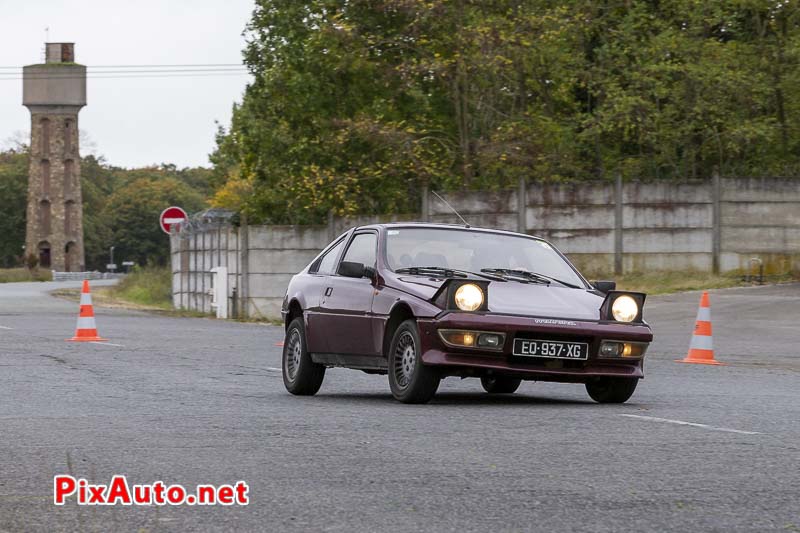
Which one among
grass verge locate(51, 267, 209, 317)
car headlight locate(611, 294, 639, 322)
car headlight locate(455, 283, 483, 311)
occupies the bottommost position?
grass verge locate(51, 267, 209, 317)

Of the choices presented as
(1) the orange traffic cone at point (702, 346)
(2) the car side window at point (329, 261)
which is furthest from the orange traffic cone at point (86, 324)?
(2) the car side window at point (329, 261)

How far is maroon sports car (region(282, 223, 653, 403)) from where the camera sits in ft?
36.9

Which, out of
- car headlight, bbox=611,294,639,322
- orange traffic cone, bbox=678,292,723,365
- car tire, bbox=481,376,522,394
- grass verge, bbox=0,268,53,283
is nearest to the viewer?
car headlight, bbox=611,294,639,322

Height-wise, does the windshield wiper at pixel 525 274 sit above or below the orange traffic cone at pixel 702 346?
above

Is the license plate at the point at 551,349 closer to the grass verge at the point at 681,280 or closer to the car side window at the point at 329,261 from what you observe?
the car side window at the point at 329,261

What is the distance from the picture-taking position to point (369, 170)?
32188 mm

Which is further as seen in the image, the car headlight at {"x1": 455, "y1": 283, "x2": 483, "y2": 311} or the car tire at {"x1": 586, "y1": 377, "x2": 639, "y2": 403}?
the car tire at {"x1": 586, "y1": 377, "x2": 639, "y2": 403}

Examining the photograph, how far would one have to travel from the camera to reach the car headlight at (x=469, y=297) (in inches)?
444

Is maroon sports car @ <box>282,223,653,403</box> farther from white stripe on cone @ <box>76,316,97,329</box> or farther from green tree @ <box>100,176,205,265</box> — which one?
green tree @ <box>100,176,205,265</box>

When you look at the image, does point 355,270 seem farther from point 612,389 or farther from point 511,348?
point 612,389

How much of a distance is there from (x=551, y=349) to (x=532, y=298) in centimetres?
49

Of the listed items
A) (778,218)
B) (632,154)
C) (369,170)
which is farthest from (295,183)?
(778,218)

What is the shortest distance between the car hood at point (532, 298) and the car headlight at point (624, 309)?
5.5 inches

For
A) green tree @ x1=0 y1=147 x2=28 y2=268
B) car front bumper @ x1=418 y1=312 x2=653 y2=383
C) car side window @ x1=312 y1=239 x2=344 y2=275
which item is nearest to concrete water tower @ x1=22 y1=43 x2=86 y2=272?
green tree @ x1=0 y1=147 x2=28 y2=268
